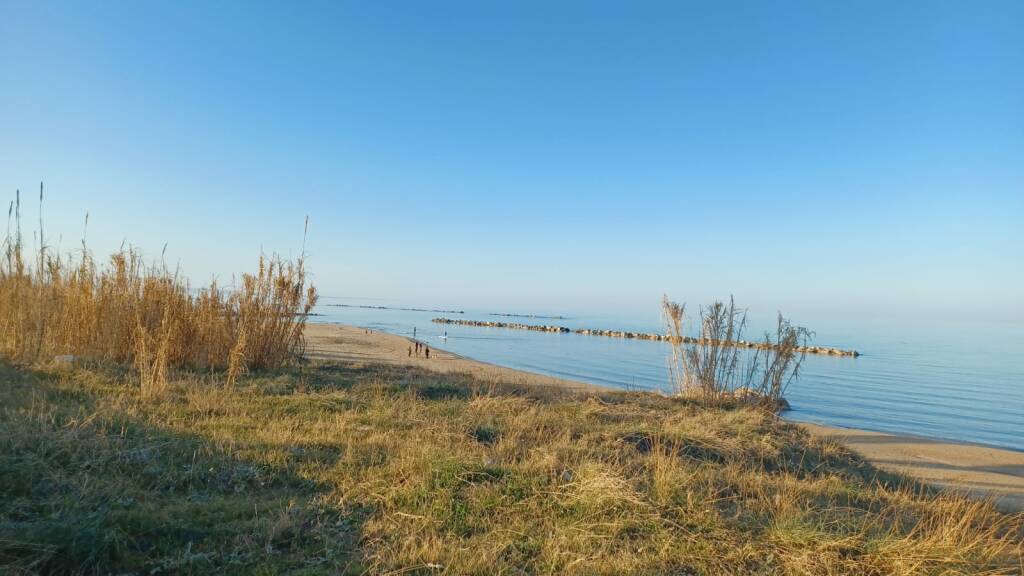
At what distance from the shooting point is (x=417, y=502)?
3.54 m

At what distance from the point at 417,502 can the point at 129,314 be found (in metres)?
7.89

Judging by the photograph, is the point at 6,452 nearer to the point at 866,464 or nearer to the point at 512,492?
the point at 512,492

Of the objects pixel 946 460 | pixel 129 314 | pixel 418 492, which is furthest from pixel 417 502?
pixel 946 460

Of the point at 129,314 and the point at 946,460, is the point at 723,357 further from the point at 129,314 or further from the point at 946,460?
the point at 129,314

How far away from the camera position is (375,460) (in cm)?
436

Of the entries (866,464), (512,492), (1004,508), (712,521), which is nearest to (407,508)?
(512,492)

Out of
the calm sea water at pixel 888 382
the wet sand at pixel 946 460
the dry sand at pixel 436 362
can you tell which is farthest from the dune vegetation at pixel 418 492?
the calm sea water at pixel 888 382

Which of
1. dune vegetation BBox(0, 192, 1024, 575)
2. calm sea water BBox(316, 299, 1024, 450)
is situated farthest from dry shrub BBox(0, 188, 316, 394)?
calm sea water BBox(316, 299, 1024, 450)

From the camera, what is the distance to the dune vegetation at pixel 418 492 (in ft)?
9.34

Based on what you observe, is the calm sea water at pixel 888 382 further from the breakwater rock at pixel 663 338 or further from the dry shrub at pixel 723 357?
the dry shrub at pixel 723 357

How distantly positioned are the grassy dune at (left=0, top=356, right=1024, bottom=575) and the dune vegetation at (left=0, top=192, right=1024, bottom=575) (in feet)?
0.05

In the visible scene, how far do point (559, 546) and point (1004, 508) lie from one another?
21.2 ft

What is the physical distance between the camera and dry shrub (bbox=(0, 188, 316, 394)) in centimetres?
834

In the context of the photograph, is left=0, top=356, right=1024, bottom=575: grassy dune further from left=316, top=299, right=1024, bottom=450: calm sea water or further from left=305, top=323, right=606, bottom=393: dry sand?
left=316, top=299, right=1024, bottom=450: calm sea water
